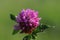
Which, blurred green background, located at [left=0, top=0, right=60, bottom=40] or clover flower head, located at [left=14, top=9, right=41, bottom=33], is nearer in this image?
clover flower head, located at [left=14, top=9, right=41, bottom=33]

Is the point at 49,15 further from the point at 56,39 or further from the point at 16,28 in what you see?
the point at 16,28

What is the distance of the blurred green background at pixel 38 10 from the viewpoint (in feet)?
16.3

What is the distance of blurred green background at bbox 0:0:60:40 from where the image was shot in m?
4.97

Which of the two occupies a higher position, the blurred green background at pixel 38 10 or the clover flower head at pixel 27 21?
the blurred green background at pixel 38 10

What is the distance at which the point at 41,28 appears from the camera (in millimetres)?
1770

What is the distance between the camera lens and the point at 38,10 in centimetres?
651

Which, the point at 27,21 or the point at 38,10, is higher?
the point at 38,10

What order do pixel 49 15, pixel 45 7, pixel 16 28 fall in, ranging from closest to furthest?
1. pixel 16 28
2. pixel 49 15
3. pixel 45 7

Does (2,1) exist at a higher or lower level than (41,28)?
higher

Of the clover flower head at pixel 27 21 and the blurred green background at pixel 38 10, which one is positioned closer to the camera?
the clover flower head at pixel 27 21

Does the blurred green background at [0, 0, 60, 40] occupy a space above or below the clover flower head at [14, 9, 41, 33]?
above

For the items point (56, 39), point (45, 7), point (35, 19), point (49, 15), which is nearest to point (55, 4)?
point (45, 7)

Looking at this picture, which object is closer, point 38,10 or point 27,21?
point 27,21

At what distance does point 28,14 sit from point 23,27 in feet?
0.25
